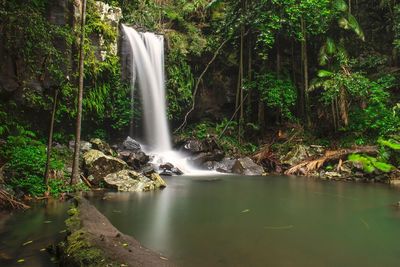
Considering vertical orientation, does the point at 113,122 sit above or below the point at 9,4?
below

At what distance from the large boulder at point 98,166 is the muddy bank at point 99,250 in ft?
17.7

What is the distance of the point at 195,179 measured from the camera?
12758 millimetres

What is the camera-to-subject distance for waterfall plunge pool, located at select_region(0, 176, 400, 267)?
13.9 ft

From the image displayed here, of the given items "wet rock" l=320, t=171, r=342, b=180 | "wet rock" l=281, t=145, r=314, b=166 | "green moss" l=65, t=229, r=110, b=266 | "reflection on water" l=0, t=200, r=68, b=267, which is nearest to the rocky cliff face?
"reflection on water" l=0, t=200, r=68, b=267

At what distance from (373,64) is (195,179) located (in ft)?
39.5

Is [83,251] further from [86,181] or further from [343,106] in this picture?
[343,106]

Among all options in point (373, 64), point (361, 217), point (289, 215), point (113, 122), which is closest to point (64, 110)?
point (113, 122)

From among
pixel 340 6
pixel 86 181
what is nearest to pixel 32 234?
pixel 86 181

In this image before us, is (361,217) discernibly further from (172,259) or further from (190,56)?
(190,56)

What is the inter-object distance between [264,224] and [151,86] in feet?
Result: 42.8

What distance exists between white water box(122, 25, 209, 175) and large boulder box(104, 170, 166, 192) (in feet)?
20.4

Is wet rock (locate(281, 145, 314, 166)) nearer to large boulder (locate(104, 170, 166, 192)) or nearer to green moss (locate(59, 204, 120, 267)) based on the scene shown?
large boulder (locate(104, 170, 166, 192))

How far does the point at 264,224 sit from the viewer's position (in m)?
5.98

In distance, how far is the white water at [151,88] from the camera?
1730cm
